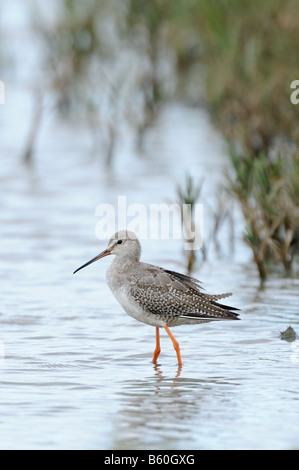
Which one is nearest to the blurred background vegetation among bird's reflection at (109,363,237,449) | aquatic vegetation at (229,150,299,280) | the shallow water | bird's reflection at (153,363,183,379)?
aquatic vegetation at (229,150,299,280)

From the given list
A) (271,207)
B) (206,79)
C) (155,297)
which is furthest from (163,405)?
(206,79)

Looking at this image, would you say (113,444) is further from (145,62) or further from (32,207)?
(145,62)

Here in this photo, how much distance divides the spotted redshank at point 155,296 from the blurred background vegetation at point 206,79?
215cm

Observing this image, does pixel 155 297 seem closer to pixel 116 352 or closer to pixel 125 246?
pixel 125 246

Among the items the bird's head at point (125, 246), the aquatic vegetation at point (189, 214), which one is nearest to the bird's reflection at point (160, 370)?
the bird's head at point (125, 246)

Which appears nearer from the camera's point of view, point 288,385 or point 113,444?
point 113,444

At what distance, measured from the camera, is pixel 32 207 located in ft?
42.7

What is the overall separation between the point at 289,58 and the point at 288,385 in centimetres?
800

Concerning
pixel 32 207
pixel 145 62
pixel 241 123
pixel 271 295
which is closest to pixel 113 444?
pixel 271 295

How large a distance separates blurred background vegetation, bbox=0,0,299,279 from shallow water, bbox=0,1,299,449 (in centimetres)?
79

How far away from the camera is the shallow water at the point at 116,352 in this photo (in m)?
5.66

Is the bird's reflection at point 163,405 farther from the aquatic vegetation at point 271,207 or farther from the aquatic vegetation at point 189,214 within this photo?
the aquatic vegetation at point 189,214

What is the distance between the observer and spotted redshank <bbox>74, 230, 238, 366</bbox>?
700 cm

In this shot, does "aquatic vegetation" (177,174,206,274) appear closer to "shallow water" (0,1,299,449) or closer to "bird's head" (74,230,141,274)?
"shallow water" (0,1,299,449)
